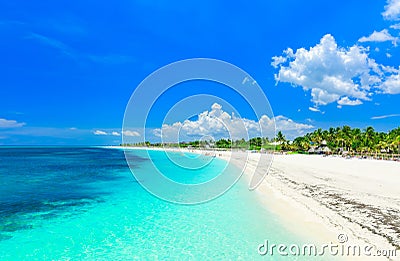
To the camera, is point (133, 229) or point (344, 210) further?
point (344, 210)

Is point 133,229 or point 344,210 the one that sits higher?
point 344,210

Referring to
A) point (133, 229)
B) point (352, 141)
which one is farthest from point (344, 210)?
point (352, 141)

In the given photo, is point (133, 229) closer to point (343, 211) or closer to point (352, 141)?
point (343, 211)

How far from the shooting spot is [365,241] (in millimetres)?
7926

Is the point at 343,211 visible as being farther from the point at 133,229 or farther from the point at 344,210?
the point at 133,229

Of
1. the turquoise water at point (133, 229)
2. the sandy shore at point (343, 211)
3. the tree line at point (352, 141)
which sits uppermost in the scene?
the tree line at point (352, 141)

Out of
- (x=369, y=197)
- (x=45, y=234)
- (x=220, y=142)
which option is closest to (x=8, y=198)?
(x=45, y=234)

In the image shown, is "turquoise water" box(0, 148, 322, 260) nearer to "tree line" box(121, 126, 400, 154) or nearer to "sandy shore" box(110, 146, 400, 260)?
"sandy shore" box(110, 146, 400, 260)

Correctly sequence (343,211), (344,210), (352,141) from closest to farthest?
(343,211)
(344,210)
(352,141)

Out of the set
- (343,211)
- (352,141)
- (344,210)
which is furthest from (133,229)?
(352,141)

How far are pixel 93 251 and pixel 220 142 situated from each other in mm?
144121

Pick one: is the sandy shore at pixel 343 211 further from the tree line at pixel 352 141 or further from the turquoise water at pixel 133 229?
the tree line at pixel 352 141

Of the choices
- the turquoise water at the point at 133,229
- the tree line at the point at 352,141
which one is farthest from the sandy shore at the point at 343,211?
the tree line at the point at 352,141

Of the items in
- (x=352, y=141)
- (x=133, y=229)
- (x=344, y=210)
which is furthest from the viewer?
(x=352, y=141)
